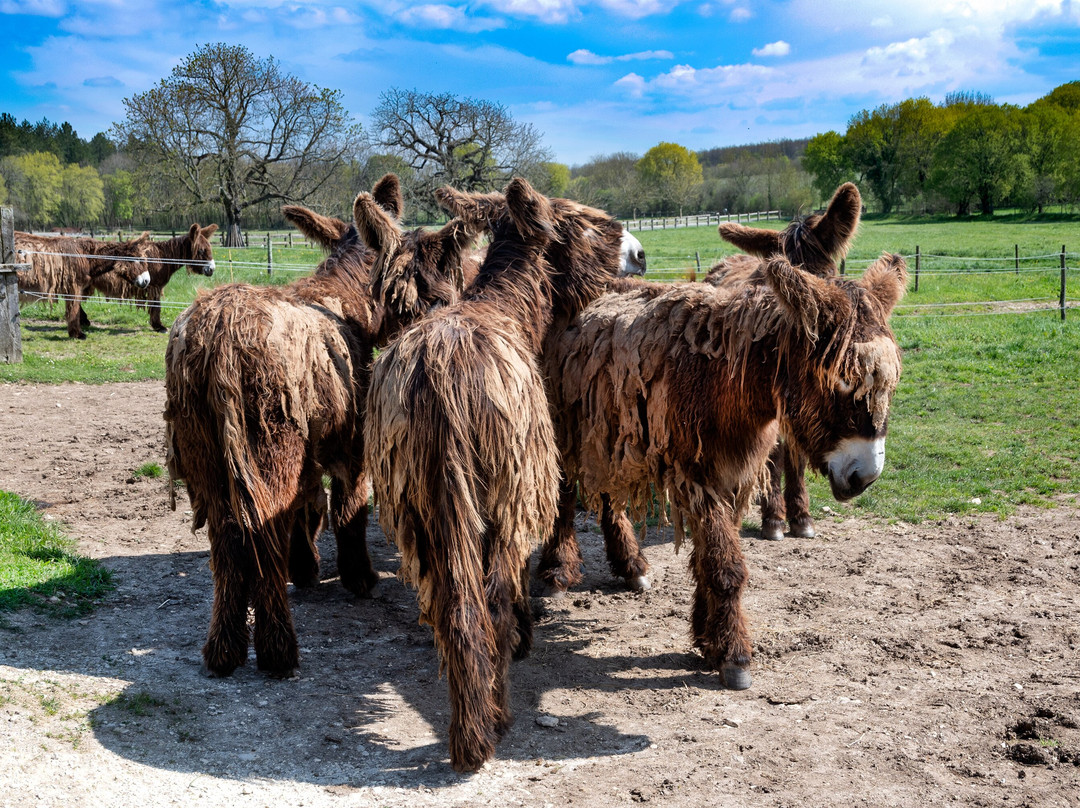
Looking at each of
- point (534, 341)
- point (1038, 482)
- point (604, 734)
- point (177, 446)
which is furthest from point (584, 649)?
point (1038, 482)

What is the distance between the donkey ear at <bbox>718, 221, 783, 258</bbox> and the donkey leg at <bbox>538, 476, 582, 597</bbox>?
2400 millimetres

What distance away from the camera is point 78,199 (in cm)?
5859

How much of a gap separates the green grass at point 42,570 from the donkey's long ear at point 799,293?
14.2 ft

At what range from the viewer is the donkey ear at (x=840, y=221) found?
4.69m

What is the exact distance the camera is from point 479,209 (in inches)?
173

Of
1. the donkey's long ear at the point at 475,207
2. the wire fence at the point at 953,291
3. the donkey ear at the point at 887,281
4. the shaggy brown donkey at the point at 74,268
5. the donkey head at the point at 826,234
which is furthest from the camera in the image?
the wire fence at the point at 953,291

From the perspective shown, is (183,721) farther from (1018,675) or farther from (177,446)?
(1018,675)

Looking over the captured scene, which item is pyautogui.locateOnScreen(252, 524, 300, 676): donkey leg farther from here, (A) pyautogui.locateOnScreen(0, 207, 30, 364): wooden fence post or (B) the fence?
(B) the fence

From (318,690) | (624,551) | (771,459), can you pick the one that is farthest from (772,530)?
(318,690)

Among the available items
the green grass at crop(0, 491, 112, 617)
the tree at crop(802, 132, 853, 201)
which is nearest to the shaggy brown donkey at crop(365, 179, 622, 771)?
the green grass at crop(0, 491, 112, 617)

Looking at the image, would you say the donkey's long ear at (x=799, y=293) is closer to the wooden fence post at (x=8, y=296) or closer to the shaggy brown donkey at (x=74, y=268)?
the wooden fence post at (x=8, y=296)

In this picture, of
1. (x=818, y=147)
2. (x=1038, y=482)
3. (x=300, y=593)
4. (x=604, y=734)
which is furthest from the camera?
(x=818, y=147)

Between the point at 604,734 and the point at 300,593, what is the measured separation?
101 inches

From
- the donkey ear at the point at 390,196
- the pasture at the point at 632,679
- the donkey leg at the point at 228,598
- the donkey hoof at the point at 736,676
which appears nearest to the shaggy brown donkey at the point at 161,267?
the pasture at the point at 632,679
